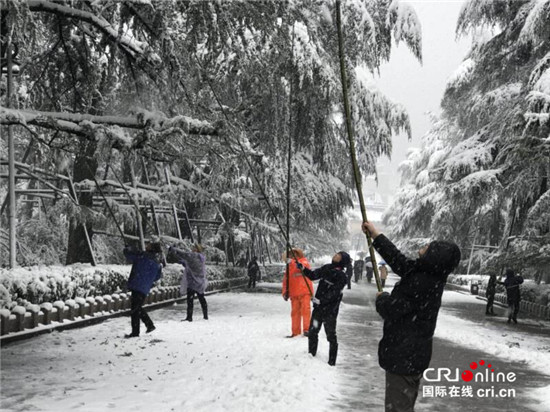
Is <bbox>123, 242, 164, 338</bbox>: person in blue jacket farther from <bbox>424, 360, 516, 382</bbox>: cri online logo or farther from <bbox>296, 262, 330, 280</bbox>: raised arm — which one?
<bbox>424, 360, 516, 382</bbox>: cri online logo

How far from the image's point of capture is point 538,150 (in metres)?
12.7

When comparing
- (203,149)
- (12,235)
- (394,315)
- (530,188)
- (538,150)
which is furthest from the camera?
(530,188)

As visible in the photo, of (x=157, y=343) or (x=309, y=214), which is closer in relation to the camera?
(x=157, y=343)

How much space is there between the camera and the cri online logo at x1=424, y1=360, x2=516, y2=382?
7867 mm

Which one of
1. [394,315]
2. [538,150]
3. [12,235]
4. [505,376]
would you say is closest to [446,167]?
[538,150]

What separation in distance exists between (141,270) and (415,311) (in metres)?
6.78

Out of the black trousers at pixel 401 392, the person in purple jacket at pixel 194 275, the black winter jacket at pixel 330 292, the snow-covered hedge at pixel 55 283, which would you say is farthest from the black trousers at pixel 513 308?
the black trousers at pixel 401 392

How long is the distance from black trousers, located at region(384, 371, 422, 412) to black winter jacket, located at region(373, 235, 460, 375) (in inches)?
2.2

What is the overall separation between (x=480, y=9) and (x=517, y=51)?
2062 millimetres

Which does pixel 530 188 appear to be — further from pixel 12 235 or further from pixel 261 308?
pixel 12 235

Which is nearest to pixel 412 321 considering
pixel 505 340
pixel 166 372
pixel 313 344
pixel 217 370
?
pixel 217 370

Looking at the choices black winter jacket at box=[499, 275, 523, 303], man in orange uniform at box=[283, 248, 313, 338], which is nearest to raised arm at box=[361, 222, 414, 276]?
man in orange uniform at box=[283, 248, 313, 338]

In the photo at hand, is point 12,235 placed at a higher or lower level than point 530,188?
lower

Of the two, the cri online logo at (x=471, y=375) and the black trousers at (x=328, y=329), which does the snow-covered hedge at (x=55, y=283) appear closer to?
the black trousers at (x=328, y=329)
